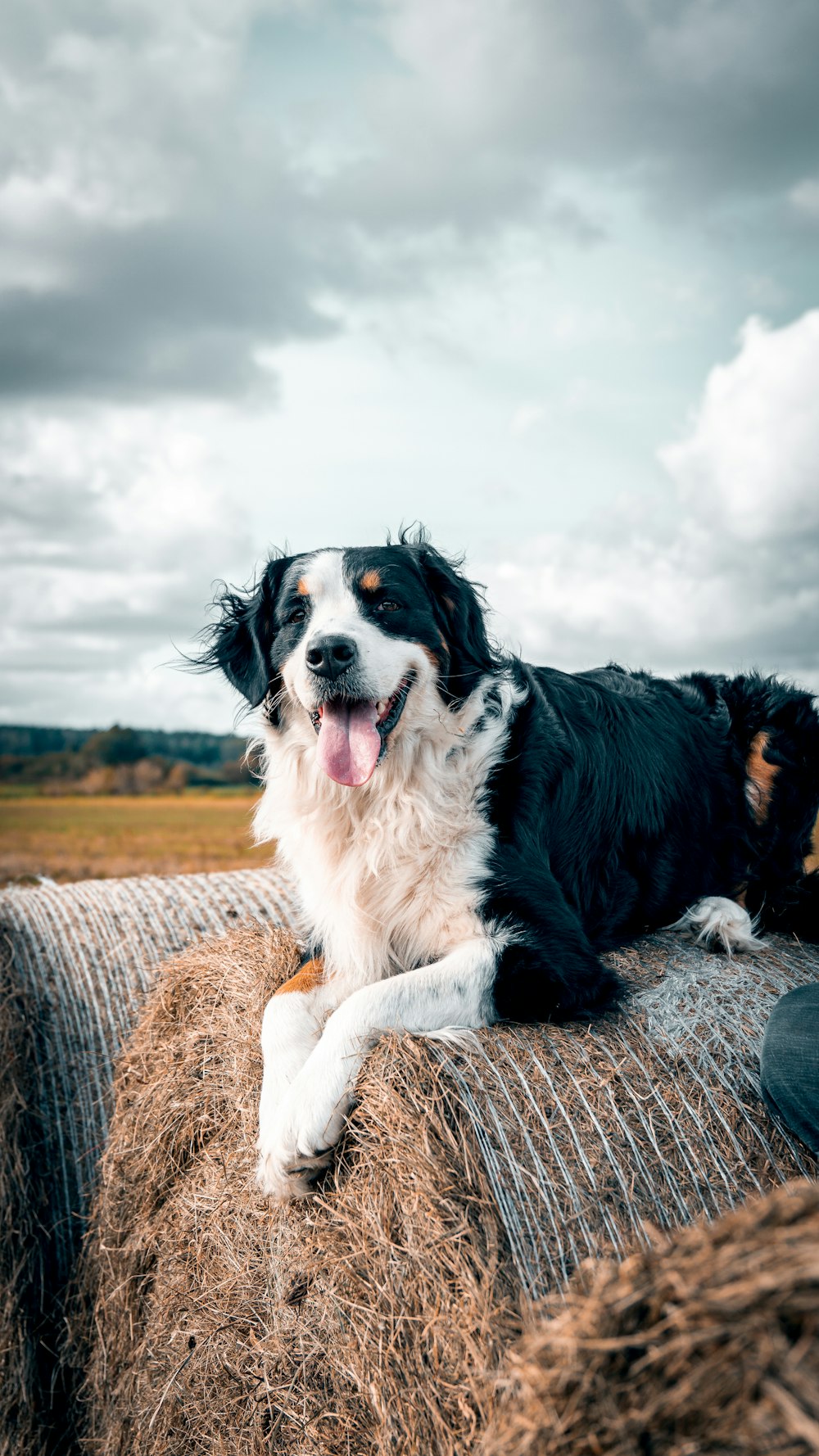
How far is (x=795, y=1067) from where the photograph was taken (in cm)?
260

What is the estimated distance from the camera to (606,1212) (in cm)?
241

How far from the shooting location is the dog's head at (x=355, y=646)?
3.19 metres

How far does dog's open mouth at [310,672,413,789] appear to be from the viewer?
10.6ft

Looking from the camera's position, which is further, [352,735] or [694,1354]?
[352,735]

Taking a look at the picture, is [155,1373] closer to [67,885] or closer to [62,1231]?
[62,1231]

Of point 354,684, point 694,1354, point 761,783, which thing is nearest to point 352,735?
point 354,684

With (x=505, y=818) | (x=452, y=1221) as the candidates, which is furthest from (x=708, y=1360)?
(x=505, y=818)

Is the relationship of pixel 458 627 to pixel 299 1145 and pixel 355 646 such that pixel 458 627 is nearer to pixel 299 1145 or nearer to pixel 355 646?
pixel 355 646

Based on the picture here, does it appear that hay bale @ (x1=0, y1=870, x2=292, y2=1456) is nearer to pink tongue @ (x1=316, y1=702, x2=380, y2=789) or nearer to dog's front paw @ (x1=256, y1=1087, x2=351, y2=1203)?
pink tongue @ (x1=316, y1=702, x2=380, y2=789)

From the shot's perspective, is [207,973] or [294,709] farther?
[207,973]

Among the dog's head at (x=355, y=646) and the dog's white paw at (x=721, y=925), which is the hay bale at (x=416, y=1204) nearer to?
the dog's white paw at (x=721, y=925)

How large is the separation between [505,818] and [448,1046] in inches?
36.5

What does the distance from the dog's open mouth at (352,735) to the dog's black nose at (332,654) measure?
0.13 meters

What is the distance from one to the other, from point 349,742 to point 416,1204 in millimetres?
1404
